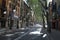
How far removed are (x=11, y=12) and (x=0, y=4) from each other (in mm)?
9522

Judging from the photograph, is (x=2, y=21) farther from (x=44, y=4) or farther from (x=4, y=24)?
(x=44, y=4)

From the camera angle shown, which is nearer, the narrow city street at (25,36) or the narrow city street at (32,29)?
the narrow city street at (25,36)

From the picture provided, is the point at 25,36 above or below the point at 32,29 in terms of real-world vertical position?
above

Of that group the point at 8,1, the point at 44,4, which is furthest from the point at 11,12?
the point at 44,4

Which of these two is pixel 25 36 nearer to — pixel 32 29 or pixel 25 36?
pixel 25 36

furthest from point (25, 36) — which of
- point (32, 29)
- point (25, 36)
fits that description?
point (32, 29)

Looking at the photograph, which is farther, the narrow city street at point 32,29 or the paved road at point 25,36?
the narrow city street at point 32,29

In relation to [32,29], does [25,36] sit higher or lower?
higher

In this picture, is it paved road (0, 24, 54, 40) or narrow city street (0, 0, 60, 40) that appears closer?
paved road (0, 24, 54, 40)

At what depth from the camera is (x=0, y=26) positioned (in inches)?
1555

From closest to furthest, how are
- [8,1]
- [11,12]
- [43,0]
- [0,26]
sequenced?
[43,0] < [0,26] < [8,1] < [11,12]

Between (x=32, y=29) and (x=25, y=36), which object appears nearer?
(x=25, y=36)

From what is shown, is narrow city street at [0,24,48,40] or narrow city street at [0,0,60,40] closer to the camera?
narrow city street at [0,24,48,40]

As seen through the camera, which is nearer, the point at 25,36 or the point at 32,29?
the point at 25,36
